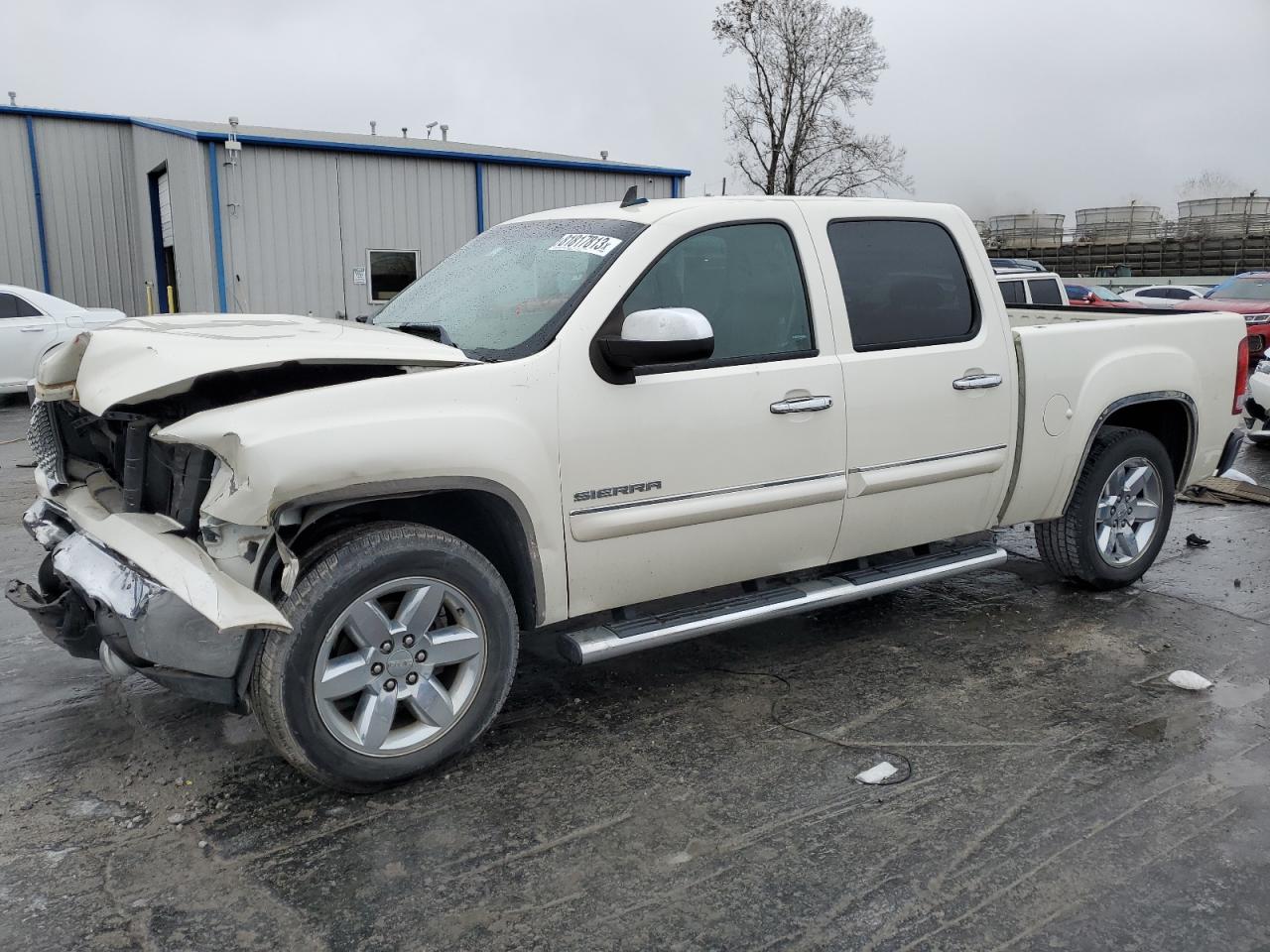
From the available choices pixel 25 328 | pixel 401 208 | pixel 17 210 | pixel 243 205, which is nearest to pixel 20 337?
pixel 25 328

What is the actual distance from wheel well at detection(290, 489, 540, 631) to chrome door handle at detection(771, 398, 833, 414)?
111 cm

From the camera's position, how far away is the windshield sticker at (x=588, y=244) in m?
3.99

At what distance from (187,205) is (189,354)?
17.9 metres

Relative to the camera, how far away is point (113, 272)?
23203mm

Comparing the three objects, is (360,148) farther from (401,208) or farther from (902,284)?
(902,284)

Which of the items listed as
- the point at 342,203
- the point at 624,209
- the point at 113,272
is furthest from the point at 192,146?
the point at 624,209

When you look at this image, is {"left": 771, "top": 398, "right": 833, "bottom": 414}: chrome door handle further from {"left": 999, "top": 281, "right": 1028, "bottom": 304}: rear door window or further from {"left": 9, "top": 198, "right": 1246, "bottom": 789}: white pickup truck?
{"left": 999, "top": 281, "right": 1028, "bottom": 304}: rear door window

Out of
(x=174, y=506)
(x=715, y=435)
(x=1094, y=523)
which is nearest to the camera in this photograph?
(x=174, y=506)

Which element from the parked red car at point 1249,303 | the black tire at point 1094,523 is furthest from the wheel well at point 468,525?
the parked red car at point 1249,303

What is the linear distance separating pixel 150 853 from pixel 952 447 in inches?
132

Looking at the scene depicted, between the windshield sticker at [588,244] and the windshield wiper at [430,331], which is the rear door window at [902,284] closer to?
the windshield sticker at [588,244]

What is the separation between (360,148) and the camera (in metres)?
19.4

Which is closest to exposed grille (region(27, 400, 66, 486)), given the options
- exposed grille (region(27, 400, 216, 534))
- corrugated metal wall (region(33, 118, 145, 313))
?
exposed grille (region(27, 400, 216, 534))

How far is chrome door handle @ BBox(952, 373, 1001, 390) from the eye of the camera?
4.59m
